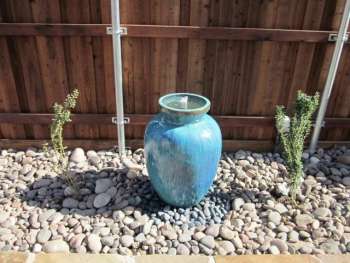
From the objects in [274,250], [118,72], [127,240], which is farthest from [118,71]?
[274,250]

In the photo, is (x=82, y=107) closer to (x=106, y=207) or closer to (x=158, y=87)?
(x=158, y=87)

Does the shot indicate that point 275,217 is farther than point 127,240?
Yes

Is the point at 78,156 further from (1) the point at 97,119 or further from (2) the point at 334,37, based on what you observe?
(2) the point at 334,37

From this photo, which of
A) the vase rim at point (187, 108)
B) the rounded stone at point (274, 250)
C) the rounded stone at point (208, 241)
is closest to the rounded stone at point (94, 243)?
the rounded stone at point (208, 241)

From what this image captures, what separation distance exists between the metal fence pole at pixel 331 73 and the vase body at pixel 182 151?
137 centimetres

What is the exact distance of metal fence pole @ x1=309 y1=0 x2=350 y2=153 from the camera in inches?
106

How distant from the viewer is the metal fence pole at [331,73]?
2.68 m

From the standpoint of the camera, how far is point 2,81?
113 inches

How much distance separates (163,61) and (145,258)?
1.65 m

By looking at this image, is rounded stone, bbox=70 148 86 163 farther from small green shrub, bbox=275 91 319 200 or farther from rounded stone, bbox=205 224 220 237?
small green shrub, bbox=275 91 319 200

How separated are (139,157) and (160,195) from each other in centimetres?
76

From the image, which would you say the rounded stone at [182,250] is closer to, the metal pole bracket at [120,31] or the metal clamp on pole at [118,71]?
the metal clamp on pole at [118,71]

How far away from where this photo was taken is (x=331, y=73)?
285 centimetres

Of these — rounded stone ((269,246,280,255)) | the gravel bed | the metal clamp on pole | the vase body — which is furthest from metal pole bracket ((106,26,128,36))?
rounded stone ((269,246,280,255))
